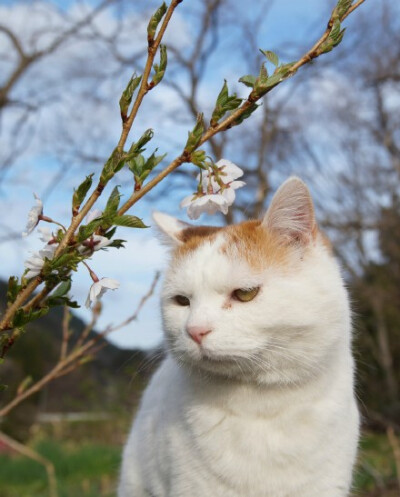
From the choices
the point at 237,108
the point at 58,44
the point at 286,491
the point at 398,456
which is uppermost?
the point at 58,44

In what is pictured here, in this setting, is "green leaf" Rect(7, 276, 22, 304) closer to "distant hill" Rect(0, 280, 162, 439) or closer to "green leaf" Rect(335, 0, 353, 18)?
"green leaf" Rect(335, 0, 353, 18)

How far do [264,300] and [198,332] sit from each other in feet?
0.63

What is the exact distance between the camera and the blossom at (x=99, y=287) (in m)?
1.05

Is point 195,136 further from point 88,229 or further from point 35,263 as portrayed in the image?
point 35,263

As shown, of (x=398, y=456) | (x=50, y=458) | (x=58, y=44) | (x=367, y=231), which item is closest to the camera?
(x=398, y=456)

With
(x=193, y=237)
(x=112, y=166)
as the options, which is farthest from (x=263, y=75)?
(x=193, y=237)

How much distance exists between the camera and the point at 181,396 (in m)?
1.81

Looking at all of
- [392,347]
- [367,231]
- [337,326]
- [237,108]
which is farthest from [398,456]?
[367,231]

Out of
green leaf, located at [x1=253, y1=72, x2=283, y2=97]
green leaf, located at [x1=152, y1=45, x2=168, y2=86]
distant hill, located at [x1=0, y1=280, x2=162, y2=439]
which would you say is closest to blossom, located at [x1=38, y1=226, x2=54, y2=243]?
green leaf, located at [x1=152, y1=45, x2=168, y2=86]

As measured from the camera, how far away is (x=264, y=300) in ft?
5.14

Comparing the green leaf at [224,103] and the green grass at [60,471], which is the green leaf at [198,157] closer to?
the green leaf at [224,103]

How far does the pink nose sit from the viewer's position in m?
1.51

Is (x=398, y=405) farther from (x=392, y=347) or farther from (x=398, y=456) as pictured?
(x=398, y=456)

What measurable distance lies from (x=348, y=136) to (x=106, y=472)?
8.40 m
